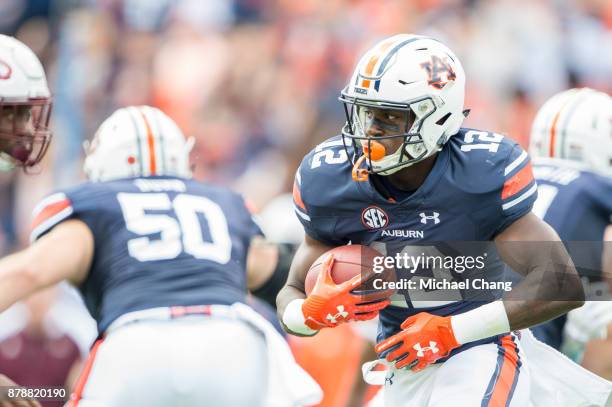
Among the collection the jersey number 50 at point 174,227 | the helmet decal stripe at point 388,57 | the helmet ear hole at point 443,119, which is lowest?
the jersey number 50 at point 174,227

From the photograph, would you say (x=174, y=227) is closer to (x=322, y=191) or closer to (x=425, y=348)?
(x=322, y=191)

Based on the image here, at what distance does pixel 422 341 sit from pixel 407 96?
0.82 m

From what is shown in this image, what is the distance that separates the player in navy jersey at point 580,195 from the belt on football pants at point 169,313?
146cm

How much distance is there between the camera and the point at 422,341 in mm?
4059

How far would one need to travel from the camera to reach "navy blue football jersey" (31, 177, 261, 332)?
474 cm

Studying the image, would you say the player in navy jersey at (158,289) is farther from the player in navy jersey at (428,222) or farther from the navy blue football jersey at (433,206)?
the navy blue football jersey at (433,206)

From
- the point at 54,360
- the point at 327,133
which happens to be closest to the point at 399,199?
the point at 54,360

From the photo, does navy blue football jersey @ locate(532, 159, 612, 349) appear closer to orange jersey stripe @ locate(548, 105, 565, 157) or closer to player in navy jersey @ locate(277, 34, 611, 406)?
orange jersey stripe @ locate(548, 105, 565, 157)

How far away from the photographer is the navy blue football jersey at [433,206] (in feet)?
13.7

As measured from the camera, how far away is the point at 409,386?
4332 mm

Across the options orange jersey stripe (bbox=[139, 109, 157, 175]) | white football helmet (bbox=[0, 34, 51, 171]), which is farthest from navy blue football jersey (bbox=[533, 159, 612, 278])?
white football helmet (bbox=[0, 34, 51, 171])

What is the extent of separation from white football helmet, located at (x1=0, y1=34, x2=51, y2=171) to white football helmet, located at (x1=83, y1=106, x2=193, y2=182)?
0.30 metres

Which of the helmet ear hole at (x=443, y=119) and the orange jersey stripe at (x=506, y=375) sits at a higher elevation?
the helmet ear hole at (x=443, y=119)

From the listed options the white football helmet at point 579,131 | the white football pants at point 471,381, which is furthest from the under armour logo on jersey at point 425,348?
the white football helmet at point 579,131
